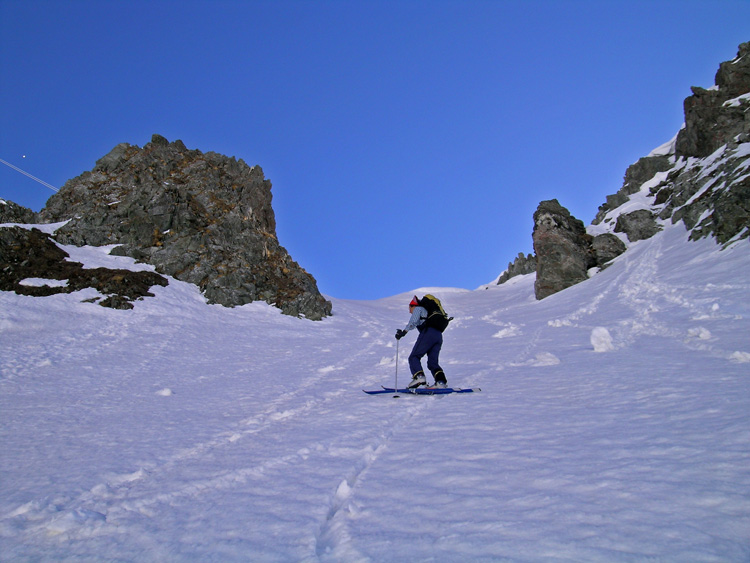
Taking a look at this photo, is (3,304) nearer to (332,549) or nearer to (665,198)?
(332,549)

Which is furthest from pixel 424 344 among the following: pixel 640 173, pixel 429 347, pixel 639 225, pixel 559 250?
pixel 640 173

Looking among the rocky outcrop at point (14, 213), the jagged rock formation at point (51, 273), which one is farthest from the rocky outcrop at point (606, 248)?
the rocky outcrop at point (14, 213)

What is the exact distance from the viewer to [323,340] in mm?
21656

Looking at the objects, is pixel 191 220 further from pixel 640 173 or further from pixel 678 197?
pixel 640 173

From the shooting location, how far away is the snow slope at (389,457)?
3.41 metres

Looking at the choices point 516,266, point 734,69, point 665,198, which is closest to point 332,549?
point 665,198

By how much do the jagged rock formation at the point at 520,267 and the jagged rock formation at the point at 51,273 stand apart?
178ft

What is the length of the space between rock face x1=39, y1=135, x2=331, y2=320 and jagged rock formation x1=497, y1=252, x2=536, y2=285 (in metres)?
41.2

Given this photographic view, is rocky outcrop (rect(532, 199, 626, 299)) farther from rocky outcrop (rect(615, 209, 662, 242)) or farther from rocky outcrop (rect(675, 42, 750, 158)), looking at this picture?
rocky outcrop (rect(675, 42, 750, 158))

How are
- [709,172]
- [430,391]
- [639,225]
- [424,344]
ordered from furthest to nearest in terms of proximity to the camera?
[639,225] < [709,172] < [424,344] < [430,391]

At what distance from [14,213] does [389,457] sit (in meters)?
41.6

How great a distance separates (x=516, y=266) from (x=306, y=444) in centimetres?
6870

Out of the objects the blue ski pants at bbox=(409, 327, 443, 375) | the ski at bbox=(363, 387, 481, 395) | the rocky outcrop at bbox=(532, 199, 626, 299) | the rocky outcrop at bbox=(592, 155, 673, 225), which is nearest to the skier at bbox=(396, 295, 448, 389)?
the blue ski pants at bbox=(409, 327, 443, 375)

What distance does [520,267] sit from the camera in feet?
228
